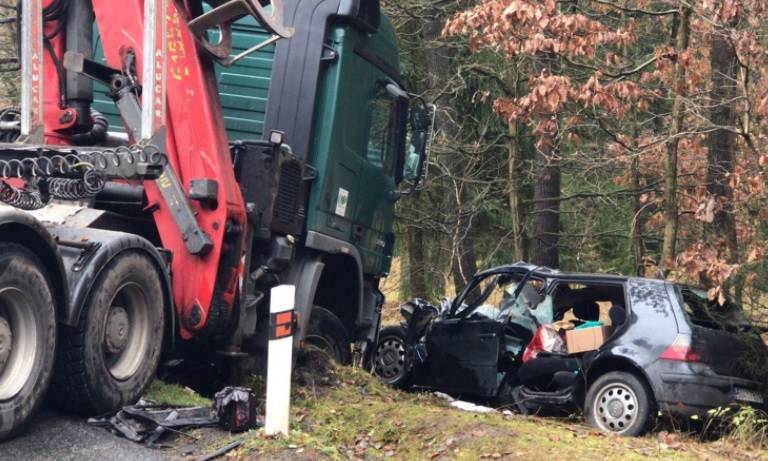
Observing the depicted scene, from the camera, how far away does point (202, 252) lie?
6.93m

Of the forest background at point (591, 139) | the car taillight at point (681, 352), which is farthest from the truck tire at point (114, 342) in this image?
the car taillight at point (681, 352)

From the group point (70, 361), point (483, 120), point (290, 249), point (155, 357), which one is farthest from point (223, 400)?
point (483, 120)

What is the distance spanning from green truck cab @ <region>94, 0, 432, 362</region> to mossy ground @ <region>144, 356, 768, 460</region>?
2.34 feet

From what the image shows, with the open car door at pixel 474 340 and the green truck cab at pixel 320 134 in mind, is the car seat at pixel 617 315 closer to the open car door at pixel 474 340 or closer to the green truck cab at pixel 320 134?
the open car door at pixel 474 340

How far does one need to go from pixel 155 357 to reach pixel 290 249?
1.81 m

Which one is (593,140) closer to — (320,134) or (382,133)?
(382,133)

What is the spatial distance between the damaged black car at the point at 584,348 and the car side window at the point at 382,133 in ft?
5.49

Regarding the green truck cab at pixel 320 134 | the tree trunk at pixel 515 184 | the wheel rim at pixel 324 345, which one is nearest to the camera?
the green truck cab at pixel 320 134

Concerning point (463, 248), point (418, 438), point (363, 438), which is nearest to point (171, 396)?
point (363, 438)

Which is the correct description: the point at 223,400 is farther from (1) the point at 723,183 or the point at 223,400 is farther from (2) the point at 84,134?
(1) the point at 723,183

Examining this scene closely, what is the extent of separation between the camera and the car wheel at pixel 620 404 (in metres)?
8.28

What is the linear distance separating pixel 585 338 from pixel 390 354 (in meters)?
2.56

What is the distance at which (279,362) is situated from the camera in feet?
19.5

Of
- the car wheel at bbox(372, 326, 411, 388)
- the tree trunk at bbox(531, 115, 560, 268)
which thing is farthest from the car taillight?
the tree trunk at bbox(531, 115, 560, 268)
